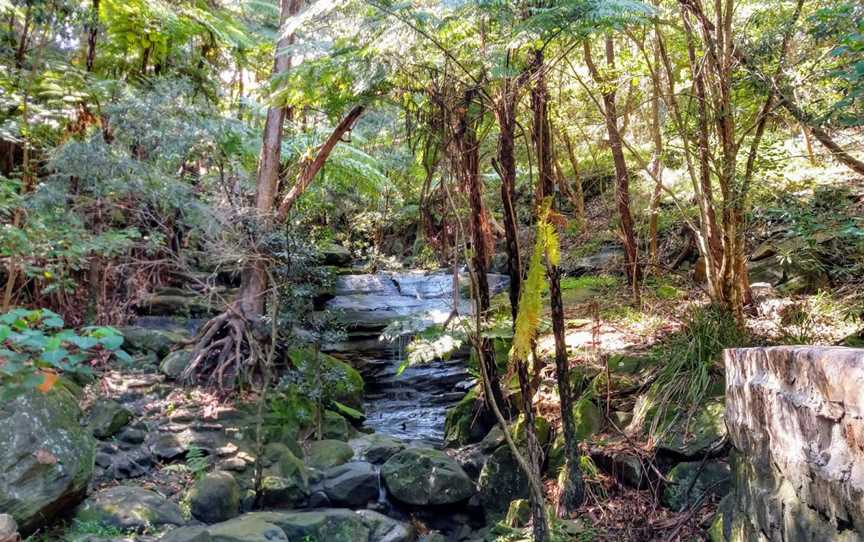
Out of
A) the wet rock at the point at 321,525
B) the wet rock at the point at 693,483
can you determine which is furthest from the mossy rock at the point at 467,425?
the wet rock at the point at 693,483

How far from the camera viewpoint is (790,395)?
2.44 metres

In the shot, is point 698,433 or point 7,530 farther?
point 698,433

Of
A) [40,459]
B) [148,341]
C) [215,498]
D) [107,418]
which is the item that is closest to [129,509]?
[215,498]

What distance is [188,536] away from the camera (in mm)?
4289

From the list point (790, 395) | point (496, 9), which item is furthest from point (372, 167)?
point (790, 395)

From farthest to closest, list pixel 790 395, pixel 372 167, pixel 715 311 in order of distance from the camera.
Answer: pixel 372 167 < pixel 715 311 < pixel 790 395

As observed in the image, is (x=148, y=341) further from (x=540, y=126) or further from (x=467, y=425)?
(x=540, y=126)

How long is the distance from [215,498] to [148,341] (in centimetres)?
389

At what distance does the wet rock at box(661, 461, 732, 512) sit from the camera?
4559 mm

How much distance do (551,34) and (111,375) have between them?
641 cm

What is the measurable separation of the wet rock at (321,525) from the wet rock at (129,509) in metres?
0.73

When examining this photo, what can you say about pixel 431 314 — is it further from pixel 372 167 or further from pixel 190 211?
pixel 372 167

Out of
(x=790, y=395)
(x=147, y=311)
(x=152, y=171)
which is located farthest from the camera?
(x=147, y=311)

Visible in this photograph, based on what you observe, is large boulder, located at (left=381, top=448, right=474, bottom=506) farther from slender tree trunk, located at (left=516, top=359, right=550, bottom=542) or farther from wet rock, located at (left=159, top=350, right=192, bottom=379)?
wet rock, located at (left=159, top=350, right=192, bottom=379)
